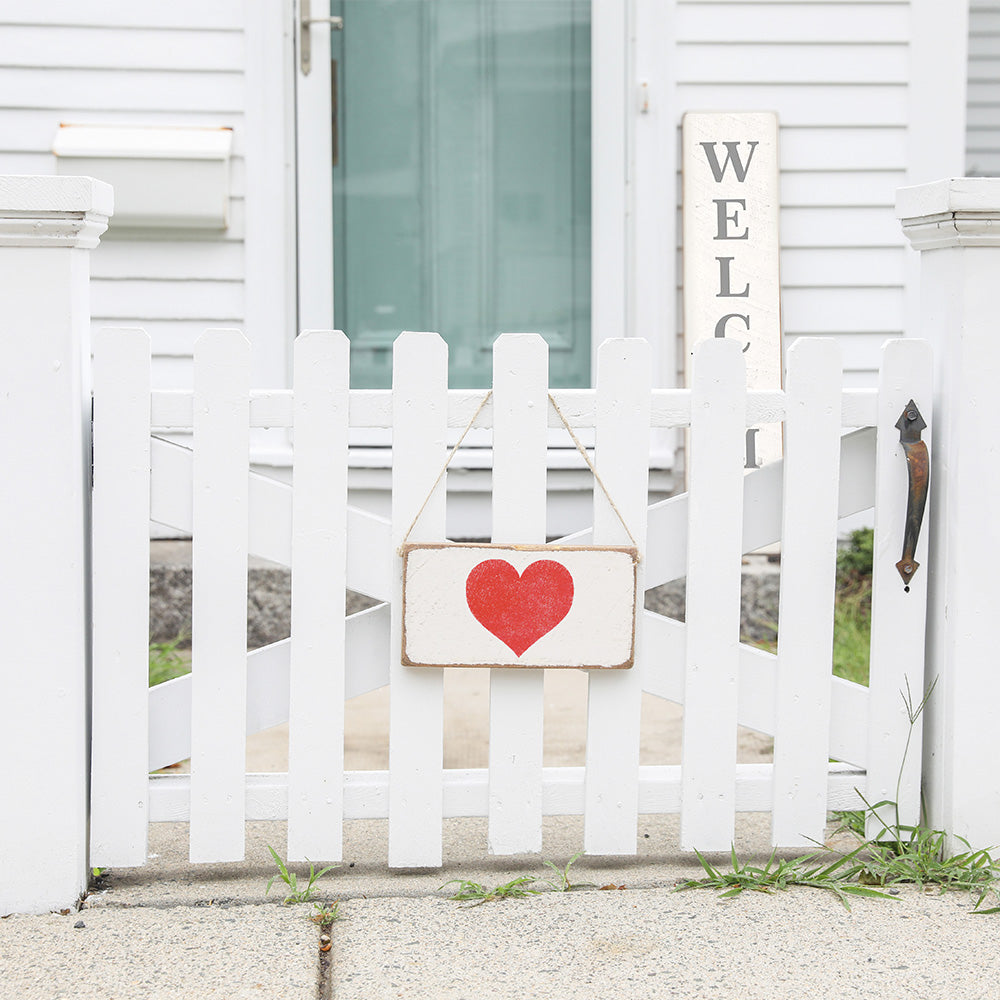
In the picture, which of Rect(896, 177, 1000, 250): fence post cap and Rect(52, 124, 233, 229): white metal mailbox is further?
Rect(52, 124, 233, 229): white metal mailbox

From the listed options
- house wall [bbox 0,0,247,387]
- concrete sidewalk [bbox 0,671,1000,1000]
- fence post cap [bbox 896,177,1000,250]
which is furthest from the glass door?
concrete sidewalk [bbox 0,671,1000,1000]

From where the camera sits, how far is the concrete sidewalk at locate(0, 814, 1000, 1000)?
6.09 feet

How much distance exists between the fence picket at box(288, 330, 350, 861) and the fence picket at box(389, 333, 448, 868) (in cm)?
9

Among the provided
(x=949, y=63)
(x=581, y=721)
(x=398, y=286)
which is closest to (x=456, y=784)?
(x=581, y=721)

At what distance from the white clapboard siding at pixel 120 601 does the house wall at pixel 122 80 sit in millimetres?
2452

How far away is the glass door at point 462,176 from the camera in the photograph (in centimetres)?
473

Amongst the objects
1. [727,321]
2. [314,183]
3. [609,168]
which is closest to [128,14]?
Result: [314,183]

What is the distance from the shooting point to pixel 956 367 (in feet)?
7.40

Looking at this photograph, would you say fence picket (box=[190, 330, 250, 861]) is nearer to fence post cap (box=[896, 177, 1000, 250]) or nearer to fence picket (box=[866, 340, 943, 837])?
fence picket (box=[866, 340, 943, 837])

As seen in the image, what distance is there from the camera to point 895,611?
2293mm

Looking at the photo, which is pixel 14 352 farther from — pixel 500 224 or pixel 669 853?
pixel 500 224

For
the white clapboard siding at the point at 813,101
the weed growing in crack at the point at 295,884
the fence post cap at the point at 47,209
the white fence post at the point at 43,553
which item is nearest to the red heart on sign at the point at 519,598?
the weed growing in crack at the point at 295,884

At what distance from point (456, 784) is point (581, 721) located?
4.44 feet

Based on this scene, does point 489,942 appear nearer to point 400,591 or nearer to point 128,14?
point 400,591
